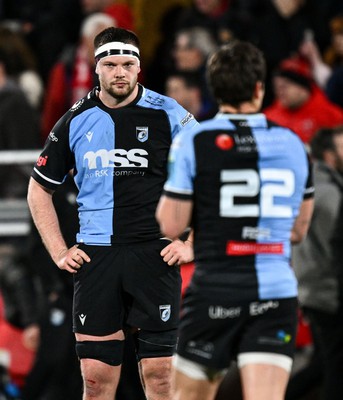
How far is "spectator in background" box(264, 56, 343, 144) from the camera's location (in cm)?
1212

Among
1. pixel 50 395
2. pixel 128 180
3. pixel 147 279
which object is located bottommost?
pixel 50 395

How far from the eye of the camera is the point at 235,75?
256 inches

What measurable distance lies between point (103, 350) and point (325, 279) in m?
3.23

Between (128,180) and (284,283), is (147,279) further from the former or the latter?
(284,283)

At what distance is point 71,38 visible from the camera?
47.2 ft

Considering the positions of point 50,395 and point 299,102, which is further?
point 299,102

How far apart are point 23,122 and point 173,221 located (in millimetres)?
6029

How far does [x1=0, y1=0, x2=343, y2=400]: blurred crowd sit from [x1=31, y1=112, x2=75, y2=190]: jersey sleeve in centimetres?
216

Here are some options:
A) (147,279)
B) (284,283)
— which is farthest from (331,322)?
(284,283)

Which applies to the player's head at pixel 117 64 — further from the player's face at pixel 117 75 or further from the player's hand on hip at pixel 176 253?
the player's hand on hip at pixel 176 253

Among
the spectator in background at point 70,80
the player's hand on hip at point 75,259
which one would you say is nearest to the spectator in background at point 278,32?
the spectator in background at point 70,80

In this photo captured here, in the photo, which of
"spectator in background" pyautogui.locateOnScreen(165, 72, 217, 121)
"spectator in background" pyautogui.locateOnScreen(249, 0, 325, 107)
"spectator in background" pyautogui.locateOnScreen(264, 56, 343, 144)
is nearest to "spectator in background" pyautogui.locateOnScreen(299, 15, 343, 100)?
"spectator in background" pyautogui.locateOnScreen(249, 0, 325, 107)

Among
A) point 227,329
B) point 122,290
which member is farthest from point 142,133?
point 227,329

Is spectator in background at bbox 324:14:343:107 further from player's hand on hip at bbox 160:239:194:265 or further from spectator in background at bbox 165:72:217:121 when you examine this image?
player's hand on hip at bbox 160:239:194:265
